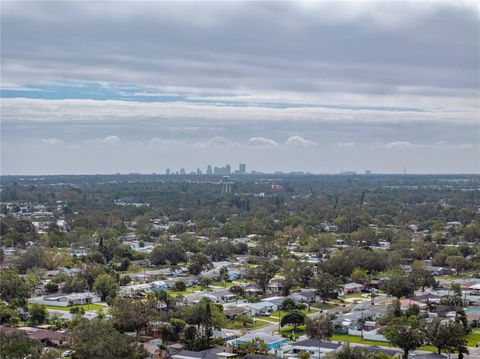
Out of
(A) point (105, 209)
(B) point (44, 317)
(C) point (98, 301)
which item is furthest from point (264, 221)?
(B) point (44, 317)

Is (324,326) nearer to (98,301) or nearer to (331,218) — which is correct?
(98,301)

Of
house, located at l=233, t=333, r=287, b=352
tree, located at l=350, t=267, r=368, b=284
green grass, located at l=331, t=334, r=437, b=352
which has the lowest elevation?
green grass, located at l=331, t=334, r=437, b=352

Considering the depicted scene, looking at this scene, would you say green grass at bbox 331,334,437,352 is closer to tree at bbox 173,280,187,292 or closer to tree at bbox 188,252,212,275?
tree at bbox 173,280,187,292

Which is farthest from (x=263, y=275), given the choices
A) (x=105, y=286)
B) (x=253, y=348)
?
(x=253, y=348)

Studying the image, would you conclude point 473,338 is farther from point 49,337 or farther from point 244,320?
point 49,337

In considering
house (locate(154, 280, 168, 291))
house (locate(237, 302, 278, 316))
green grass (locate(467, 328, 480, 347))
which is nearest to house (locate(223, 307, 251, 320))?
house (locate(237, 302, 278, 316))

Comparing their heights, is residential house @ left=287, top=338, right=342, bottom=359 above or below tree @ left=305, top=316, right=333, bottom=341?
below

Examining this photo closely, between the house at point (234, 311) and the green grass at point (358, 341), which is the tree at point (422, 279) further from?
the house at point (234, 311)
